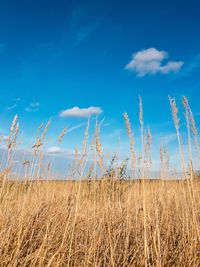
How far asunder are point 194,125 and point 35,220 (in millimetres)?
2288

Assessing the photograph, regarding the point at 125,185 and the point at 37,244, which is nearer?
the point at 37,244

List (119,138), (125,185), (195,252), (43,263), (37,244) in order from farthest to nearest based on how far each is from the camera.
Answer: (125,185) → (119,138) → (37,244) → (195,252) → (43,263)

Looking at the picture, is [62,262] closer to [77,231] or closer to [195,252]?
[77,231]

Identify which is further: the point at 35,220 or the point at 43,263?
the point at 35,220

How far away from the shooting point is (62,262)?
2.69m

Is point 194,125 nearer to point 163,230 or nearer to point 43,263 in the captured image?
point 163,230

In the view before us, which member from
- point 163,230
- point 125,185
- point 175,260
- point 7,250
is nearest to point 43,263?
point 7,250

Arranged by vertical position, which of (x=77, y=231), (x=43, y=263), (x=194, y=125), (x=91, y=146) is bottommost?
(x=43, y=263)

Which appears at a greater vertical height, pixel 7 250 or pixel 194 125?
pixel 194 125

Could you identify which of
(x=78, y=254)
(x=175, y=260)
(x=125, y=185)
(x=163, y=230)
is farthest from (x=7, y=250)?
(x=125, y=185)

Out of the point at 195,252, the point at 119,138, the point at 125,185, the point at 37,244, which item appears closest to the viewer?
the point at 195,252

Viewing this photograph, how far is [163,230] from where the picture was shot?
3.78 metres

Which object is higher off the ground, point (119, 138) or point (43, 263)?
point (119, 138)

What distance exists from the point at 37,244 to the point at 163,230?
1588 mm
